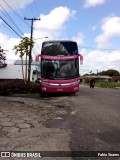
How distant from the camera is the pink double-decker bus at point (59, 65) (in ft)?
73.8

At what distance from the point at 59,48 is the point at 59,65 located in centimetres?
124

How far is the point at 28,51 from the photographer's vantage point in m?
34.2

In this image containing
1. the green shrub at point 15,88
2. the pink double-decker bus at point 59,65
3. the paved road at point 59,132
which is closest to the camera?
the paved road at point 59,132

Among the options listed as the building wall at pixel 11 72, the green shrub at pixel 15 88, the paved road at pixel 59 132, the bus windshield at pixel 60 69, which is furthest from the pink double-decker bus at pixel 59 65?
the building wall at pixel 11 72

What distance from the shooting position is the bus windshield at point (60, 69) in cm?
2259

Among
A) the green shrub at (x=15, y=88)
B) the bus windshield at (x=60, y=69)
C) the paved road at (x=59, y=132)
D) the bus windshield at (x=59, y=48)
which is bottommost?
the paved road at (x=59, y=132)

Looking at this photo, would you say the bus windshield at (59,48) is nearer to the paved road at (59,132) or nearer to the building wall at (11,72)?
the paved road at (59,132)

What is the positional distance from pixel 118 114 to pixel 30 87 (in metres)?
12.8

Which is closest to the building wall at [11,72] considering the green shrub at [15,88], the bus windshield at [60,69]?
the green shrub at [15,88]

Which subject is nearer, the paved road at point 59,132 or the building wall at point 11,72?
the paved road at point 59,132

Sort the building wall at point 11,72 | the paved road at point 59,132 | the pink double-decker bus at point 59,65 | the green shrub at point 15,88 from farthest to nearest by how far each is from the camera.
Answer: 1. the building wall at point 11,72
2. the green shrub at point 15,88
3. the pink double-decker bus at point 59,65
4. the paved road at point 59,132

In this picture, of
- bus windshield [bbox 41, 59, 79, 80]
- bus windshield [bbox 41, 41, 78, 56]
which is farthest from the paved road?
bus windshield [bbox 41, 41, 78, 56]

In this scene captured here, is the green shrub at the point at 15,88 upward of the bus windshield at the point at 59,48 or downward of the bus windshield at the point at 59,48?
downward

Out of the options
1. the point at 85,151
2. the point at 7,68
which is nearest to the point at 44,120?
the point at 85,151
